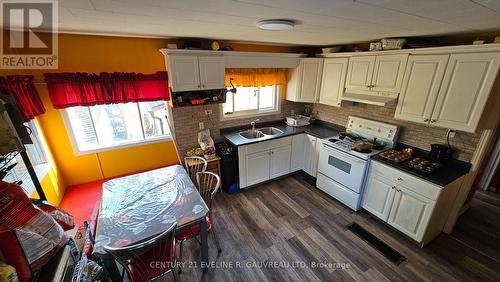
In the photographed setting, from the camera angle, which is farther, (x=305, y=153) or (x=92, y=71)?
(x=305, y=153)

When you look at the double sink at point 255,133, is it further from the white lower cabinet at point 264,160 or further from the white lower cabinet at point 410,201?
the white lower cabinet at point 410,201

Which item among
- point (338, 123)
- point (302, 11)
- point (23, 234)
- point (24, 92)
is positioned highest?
point (302, 11)

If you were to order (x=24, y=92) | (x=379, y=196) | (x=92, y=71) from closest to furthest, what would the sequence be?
1. (x=24, y=92)
2. (x=92, y=71)
3. (x=379, y=196)

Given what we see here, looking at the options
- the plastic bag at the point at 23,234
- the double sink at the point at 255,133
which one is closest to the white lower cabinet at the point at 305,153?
the double sink at the point at 255,133

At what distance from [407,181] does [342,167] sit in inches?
31.0

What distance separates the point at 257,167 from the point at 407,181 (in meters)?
1.98

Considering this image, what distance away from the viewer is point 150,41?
265 cm

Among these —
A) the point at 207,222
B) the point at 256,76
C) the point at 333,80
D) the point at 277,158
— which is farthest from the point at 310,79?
the point at 207,222

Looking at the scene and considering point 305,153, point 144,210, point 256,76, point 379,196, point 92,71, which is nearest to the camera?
point 144,210

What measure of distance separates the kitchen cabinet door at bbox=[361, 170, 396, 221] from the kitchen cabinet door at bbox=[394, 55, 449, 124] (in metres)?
0.83

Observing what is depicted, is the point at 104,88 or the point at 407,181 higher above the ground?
the point at 104,88

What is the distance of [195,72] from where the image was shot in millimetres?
2680

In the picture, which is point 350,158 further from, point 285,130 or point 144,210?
point 144,210

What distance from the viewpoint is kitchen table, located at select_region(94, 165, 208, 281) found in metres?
1.59
